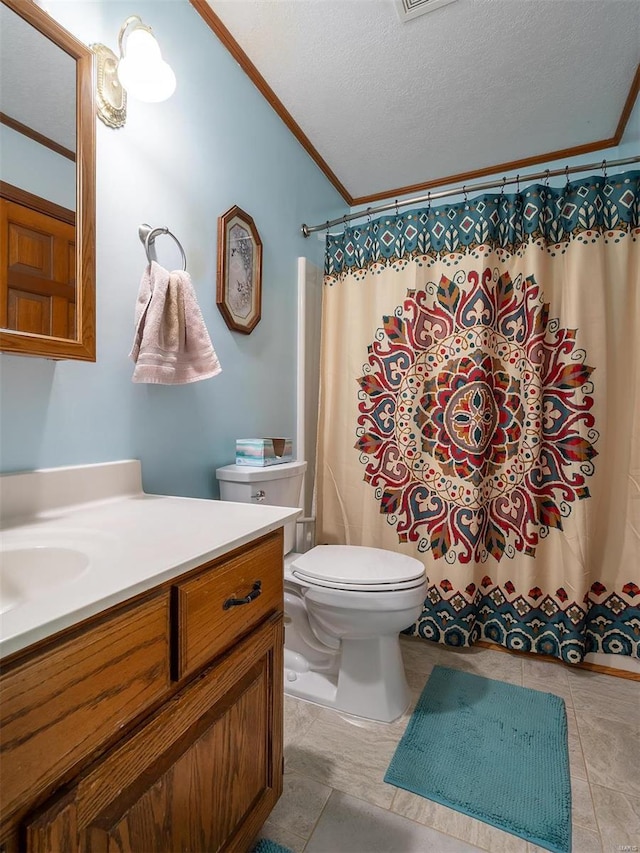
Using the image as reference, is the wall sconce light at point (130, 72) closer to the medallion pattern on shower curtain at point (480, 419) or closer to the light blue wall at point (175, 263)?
the light blue wall at point (175, 263)

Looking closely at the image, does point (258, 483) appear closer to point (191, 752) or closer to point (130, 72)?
point (191, 752)

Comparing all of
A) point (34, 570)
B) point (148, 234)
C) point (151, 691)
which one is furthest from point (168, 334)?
point (151, 691)

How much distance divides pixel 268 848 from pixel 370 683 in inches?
22.0

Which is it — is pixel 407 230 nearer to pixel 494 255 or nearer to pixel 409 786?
pixel 494 255

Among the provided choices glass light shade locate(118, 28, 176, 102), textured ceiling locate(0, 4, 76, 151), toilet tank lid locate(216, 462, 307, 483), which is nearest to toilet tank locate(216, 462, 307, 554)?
toilet tank lid locate(216, 462, 307, 483)

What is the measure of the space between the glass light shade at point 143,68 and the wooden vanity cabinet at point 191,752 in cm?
118

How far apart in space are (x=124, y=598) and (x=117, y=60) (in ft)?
4.42

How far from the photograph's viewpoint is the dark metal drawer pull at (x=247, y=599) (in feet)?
2.55

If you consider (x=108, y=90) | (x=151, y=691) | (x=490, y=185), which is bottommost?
(x=151, y=691)

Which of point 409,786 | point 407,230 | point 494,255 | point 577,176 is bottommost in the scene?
point 409,786

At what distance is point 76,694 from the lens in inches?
20.2

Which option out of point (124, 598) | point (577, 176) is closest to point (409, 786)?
point (124, 598)

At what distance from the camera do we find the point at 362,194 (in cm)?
257

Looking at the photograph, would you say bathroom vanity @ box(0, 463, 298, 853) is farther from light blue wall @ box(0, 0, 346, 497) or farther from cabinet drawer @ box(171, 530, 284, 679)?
light blue wall @ box(0, 0, 346, 497)
